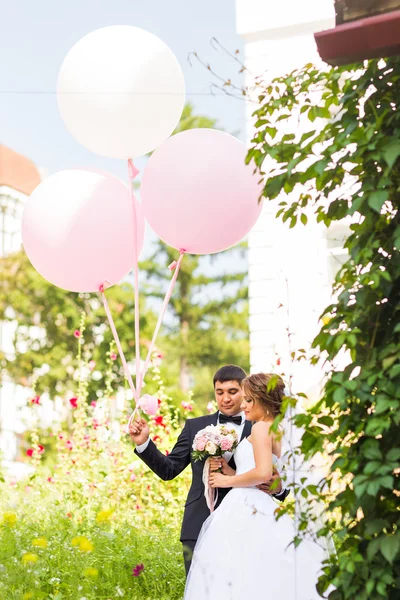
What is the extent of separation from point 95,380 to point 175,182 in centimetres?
1907

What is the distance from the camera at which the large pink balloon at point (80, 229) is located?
4.18 m

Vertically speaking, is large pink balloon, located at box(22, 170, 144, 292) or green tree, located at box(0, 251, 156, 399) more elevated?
large pink balloon, located at box(22, 170, 144, 292)

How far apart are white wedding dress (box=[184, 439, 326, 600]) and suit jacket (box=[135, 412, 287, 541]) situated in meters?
0.28

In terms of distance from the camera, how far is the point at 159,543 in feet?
16.2

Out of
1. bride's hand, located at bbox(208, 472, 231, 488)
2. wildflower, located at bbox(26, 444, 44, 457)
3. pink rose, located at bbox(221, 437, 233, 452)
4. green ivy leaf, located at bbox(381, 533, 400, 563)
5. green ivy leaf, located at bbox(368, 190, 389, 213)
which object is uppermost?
green ivy leaf, located at bbox(368, 190, 389, 213)

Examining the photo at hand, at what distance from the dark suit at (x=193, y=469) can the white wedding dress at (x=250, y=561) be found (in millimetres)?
283

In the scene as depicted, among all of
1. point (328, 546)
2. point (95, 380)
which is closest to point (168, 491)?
point (328, 546)

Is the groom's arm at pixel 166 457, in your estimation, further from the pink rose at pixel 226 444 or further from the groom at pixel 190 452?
the pink rose at pixel 226 444

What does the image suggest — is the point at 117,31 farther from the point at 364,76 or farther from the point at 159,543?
the point at 159,543

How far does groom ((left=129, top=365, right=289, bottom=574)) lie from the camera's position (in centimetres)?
397

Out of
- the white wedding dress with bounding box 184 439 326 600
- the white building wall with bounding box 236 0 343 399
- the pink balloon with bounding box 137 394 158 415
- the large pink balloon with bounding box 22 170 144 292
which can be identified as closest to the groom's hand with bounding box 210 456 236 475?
the white wedding dress with bounding box 184 439 326 600

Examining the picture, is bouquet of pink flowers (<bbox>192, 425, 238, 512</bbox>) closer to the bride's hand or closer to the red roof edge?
the bride's hand

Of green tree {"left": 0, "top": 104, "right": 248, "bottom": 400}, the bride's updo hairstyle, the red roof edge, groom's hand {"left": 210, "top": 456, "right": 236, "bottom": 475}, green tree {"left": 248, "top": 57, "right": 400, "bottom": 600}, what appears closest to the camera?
green tree {"left": 248, "top": 57, "right": 400, "bottom": 600}

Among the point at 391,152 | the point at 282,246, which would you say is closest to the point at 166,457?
the point at 391,152
